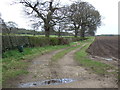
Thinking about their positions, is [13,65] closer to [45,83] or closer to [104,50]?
[45,83]

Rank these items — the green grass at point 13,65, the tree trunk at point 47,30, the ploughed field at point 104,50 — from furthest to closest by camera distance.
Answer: the tree trunk at point 47,30 < the ploughed field at point 104,50 < the green grass at point 13,65

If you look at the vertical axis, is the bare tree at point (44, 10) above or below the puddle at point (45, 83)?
above

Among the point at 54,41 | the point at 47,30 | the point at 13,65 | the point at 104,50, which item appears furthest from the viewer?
the point at 47,30

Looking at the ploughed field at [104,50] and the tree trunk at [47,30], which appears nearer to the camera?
the ploughed field at [104,50]

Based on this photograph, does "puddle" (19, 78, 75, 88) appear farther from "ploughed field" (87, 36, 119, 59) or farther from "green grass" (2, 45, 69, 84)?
"ploughed field" (87, 36, 119, 59)

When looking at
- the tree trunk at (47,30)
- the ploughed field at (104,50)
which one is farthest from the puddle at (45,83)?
the tree trunk at (47,30)

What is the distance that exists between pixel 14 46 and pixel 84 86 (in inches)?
387

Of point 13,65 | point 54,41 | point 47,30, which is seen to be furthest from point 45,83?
point 47,30

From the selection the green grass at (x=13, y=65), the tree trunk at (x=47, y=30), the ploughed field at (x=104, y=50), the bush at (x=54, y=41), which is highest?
the tree trunk at (x=47, y=30)

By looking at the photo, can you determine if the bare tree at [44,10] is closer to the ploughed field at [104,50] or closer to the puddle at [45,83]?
the ploughed field at [104,50]

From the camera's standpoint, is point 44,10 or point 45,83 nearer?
point 45,83

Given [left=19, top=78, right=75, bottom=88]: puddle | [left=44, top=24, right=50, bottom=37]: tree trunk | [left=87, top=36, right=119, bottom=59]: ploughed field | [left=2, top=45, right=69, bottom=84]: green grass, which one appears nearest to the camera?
[left=19, top=78, right=75, bottom=88]: puddle

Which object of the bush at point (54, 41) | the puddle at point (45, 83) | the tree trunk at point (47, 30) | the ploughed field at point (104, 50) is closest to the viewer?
the puddle at point (45, 83)

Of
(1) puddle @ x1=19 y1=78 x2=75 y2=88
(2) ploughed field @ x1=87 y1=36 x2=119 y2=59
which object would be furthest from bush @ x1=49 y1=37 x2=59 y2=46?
(1) puddle @ x1=19 y1=78 x2=75 y2=88
